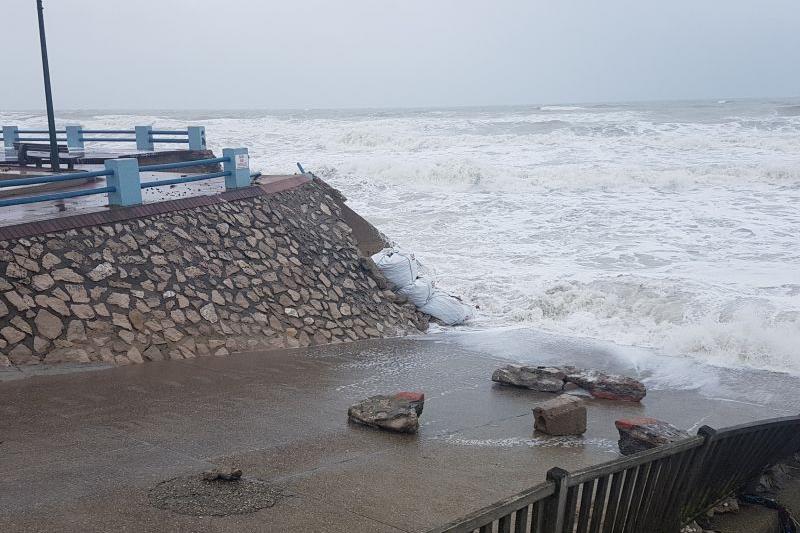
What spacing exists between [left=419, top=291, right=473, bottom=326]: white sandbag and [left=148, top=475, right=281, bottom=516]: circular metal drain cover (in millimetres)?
6355

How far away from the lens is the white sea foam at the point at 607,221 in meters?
10.8

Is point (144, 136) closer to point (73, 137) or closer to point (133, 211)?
point (73, 137)

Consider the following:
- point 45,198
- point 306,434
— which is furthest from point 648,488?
point 45,198

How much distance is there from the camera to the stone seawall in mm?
7125

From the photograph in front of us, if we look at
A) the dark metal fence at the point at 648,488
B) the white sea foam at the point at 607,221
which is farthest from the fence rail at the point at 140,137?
the dark metal fence at the point at 648,488

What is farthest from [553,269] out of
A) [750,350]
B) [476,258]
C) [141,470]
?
[141,470]

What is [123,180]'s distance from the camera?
8.69 metres

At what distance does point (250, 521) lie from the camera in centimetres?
396

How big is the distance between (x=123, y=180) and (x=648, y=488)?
277 inches

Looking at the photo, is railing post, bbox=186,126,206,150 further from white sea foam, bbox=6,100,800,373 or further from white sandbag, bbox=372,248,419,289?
white sandbag, bbox=372,248,419,289

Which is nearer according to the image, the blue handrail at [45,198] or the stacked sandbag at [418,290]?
the blue handrail at [45,198]

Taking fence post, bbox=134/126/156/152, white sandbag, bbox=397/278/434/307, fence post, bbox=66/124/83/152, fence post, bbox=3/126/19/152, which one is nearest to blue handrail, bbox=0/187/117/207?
white sandbag, bbox=397/278/434/307

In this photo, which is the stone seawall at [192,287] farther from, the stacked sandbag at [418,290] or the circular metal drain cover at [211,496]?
the circular metal drain cover at [211,496]

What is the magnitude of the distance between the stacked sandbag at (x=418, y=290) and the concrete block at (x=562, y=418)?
4.61 m
